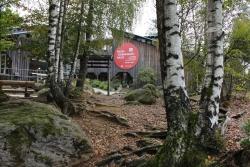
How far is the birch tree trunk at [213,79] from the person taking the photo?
360 inches

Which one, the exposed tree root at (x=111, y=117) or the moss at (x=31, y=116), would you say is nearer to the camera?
the moss at (x=31, y=116)

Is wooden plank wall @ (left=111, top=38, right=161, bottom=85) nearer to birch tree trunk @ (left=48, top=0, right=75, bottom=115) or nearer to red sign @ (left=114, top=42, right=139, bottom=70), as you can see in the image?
red sign @ (left=114, top=42, right=139, bottom=70)

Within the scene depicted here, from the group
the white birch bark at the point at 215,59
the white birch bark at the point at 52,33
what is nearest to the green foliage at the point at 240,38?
the white birch bark at the point at 52,33

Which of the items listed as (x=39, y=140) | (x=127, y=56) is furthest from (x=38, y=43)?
(x=127, y=56)

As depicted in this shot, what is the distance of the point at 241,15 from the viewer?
21.4 metres

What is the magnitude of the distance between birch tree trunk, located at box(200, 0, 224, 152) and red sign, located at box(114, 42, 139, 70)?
2952 cm

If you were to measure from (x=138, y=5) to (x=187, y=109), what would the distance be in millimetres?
10148

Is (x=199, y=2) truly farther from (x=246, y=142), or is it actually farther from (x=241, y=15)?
(x=246, y=142)

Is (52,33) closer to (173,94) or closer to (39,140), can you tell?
(39,140)

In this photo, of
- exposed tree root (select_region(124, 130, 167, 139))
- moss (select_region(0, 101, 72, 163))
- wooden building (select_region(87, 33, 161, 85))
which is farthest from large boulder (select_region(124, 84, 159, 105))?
wooden building (select_region(87, 33, 161, 85))

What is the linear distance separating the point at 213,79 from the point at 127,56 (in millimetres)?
30268

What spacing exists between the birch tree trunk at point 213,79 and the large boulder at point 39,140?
3.08 m

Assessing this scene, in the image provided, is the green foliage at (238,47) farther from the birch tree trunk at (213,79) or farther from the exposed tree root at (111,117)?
the birch tree trunk at (213,79)

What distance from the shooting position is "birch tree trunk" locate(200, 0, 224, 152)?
916 centimetres
